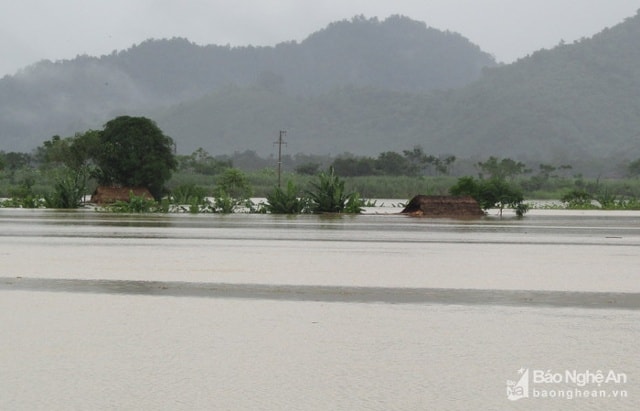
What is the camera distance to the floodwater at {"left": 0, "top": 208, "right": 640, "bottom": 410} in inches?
184

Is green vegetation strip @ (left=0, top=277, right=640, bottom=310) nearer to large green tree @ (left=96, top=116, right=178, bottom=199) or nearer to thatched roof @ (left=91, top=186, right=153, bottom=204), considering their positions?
thatched roof @ (left=91, top=186, right=153, bottom=204)

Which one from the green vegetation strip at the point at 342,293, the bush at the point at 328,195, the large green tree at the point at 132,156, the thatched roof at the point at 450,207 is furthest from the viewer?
the large green tree at the point at 132,156

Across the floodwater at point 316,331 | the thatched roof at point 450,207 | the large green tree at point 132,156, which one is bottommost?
the floodwater at point 316,331

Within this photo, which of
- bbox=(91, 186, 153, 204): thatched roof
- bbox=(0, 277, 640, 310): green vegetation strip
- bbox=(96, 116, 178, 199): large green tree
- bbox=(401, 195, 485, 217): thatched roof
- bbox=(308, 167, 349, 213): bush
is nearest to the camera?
bbox=(0, 277, 640, 310): green vegetation strip

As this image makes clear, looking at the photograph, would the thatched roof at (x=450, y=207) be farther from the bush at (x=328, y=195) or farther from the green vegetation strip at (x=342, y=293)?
the green vegetation strip at (x=342, y=293)

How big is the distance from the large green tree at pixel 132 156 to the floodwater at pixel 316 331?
29798 millimetres

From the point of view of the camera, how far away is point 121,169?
1684 inches

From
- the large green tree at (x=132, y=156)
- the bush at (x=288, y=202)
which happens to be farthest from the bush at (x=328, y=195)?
the large green tree at (x=132, y=156)

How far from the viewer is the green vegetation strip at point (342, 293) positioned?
818 centimetres

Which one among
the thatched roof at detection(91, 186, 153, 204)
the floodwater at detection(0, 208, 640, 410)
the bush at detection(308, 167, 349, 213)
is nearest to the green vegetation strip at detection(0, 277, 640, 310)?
the floodwater at detection(0, 208, 640, 410)

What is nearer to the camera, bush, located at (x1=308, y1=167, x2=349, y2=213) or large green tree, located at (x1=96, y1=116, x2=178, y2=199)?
bush, located at (x1=308, y1=167, x2=349, y2=213)

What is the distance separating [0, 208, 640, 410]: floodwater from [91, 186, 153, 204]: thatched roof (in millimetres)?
27774

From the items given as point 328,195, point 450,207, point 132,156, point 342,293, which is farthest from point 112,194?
point 342,293

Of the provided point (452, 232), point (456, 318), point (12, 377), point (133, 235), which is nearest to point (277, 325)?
point (456, 318)
